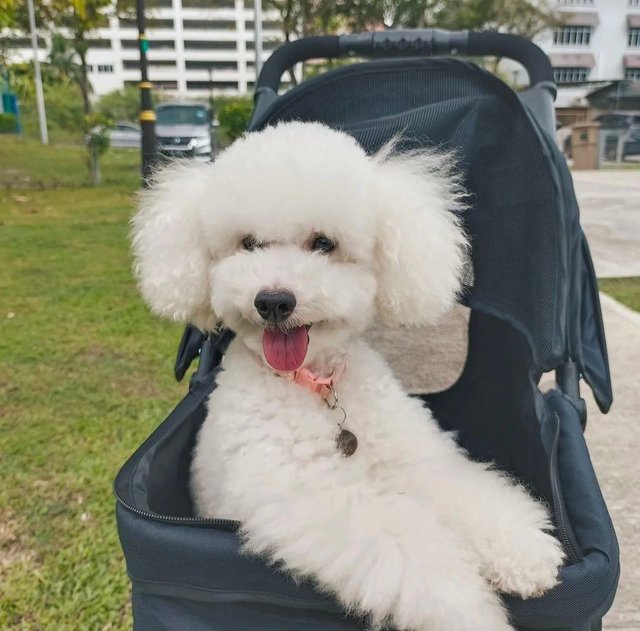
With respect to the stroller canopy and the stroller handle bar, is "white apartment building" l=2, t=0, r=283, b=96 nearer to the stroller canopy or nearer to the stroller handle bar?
the stroller handle bar

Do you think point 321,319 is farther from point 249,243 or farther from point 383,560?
point 383,560

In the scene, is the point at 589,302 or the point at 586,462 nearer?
the point at 586,462

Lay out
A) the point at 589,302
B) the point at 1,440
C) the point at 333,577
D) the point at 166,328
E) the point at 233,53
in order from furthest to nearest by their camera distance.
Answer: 1. the point at 233,53
2. the point at 166,328
3. the point at 1,440
4. the point at 589,302
5. the point at 333,577

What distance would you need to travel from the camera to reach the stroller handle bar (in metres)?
1.95

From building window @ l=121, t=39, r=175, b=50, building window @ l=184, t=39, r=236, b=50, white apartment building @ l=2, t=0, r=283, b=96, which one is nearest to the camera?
white apartment building @ l=2, t=0, r=283, b=96

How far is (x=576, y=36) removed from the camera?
143ft

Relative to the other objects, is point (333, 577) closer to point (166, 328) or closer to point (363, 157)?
point (363, 157)

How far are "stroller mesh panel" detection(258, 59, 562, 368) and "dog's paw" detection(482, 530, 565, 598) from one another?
1.67 feet

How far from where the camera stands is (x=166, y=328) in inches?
162

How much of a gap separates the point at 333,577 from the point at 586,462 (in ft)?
1.88

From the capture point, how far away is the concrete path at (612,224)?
5.66m

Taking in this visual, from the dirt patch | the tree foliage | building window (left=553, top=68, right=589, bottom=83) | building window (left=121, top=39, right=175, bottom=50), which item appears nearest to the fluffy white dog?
the dirt patch

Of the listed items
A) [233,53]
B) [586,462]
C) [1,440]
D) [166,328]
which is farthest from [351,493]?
[233,53]

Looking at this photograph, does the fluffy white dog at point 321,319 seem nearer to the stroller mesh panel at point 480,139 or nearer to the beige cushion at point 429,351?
the stroller mesh panel at point 480,139
